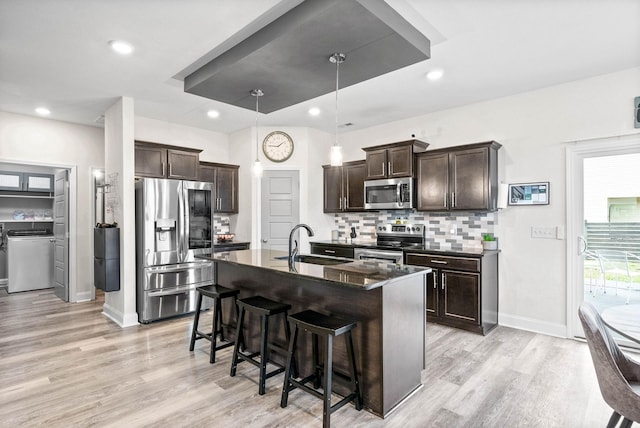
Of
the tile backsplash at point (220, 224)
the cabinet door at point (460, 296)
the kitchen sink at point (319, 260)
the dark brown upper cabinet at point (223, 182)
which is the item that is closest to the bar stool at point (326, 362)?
the kitchen sink at point (319, 260)

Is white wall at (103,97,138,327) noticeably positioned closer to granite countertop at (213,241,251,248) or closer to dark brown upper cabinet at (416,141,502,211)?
granite countertop at (213,241,251,248)

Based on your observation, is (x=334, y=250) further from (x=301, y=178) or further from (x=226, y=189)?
(x=226, y=189)

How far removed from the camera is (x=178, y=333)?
3.90 metres

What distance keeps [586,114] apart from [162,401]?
15.4 feet

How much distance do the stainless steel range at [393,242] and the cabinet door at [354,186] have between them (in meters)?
0.50

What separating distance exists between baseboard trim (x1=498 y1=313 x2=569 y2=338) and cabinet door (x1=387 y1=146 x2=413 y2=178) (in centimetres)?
211

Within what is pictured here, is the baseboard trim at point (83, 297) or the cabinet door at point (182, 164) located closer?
the cabinet door at point (182, 164)

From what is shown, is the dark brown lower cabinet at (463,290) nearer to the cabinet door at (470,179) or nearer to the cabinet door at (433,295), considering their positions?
the cabinet door at (433,295)

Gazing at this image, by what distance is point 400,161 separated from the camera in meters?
4.75

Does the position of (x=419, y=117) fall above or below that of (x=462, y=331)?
above

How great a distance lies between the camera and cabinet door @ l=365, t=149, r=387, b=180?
16.1 feet

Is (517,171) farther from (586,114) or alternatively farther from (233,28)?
(233,28)

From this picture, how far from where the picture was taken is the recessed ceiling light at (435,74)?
345 cm

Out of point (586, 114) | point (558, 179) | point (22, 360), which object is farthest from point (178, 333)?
point (586, 114)
